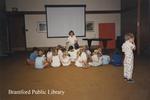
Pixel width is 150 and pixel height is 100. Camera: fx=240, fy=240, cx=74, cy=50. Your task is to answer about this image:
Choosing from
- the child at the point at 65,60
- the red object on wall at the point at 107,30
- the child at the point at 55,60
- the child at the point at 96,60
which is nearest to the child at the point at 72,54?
the child at the point at 65,60

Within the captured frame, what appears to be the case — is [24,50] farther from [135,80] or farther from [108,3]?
[135,80]

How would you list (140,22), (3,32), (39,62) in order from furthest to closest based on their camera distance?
(3,32), (140,22), (39,62)

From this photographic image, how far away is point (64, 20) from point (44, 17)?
1182mm

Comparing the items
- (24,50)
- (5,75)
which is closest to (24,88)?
(5,75)

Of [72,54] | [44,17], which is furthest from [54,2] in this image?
[72,54]

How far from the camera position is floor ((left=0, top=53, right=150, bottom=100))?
496 centimetres

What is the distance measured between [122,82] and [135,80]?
0.43m

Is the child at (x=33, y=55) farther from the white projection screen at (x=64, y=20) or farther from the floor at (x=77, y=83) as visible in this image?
the white projection screen at (x=64, y=20)

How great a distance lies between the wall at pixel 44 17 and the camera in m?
13.9

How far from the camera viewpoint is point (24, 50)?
14.1 metres

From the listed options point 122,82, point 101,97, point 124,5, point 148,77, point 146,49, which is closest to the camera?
point 101,97

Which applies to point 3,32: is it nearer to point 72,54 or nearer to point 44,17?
point 44,17

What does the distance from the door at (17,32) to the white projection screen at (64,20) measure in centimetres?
151

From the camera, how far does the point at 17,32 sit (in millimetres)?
14039
